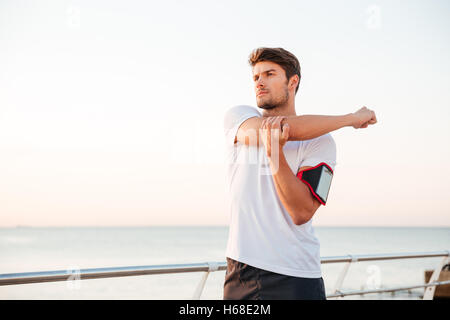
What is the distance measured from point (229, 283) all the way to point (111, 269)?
68cm

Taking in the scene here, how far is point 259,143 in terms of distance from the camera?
4.53 feet

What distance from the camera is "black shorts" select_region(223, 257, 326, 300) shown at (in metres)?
1.29

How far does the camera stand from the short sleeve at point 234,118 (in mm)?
1449

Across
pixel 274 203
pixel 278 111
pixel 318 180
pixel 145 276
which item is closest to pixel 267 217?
pixel 274 203

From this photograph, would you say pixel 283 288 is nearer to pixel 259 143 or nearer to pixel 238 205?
pixel 238 205

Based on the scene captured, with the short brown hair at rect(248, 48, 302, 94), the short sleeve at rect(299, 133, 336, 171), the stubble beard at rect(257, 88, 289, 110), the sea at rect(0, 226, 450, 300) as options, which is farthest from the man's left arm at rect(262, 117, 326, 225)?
the sea at rect(0, 226, 450, 300)

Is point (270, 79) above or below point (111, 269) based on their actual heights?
above

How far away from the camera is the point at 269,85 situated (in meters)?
1.52

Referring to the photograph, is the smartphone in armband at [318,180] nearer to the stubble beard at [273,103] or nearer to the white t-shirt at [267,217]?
the white t-shirt at [267,217]

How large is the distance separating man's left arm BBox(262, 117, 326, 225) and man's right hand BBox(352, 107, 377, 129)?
13.8 inches

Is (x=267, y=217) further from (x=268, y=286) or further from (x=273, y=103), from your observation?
(x=273, y=103)

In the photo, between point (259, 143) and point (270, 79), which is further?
point (270, 79)

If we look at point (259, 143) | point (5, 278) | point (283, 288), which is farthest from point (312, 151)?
point (5, 278)
